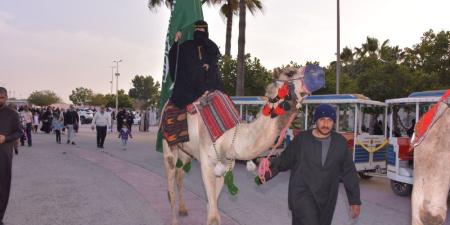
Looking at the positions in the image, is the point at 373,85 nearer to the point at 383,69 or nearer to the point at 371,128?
the point at 383,69

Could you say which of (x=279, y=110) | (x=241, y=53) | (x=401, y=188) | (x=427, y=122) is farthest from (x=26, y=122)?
(x=427, y=122)

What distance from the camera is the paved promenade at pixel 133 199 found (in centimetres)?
758

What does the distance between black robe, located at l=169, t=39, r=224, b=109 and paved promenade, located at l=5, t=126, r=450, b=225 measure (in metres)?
2.13

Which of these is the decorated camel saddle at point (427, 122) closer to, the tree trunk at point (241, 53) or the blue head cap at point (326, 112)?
the blue head cap at point (326, 112)

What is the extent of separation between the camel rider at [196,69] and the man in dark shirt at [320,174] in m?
2.26

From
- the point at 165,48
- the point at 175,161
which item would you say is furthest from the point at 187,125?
the point at 165,48

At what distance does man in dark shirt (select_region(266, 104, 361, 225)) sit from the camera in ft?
14.2

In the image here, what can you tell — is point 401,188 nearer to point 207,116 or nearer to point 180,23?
point 180,23

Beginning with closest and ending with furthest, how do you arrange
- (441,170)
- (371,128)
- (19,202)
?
1. (441,170)
2. (19,202)
3. (371,128)

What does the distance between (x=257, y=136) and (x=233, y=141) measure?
540mm

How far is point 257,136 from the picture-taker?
494 cm

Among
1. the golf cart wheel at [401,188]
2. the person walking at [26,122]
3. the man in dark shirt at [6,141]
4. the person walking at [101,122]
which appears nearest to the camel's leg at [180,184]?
the man in dark shirt at [6,141]

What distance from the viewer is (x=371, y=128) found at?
54.7 feet

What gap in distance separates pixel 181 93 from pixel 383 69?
88.5ft
